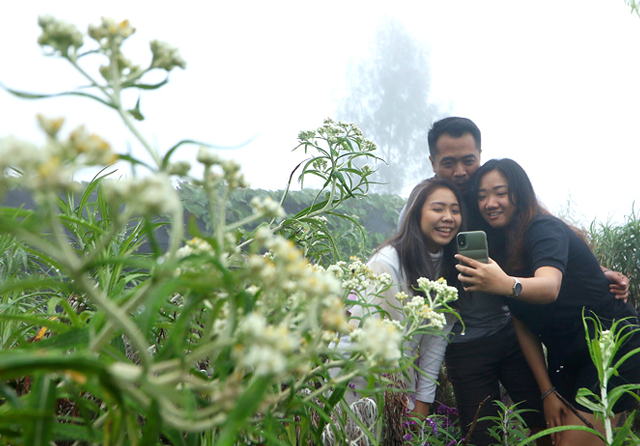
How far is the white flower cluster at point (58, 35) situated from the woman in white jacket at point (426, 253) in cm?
112

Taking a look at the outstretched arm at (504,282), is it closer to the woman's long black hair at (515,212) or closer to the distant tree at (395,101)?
the woman's long black hair at (515,212)

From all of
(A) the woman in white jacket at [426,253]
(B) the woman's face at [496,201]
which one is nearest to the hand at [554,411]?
(A) the woman in white jacket at [426,253]

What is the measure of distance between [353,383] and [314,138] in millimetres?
727

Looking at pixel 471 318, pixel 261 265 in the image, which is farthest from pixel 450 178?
pixel 261 265

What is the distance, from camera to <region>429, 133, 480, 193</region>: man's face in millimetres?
1592

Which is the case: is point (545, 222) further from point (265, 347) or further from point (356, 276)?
point (265, 347)

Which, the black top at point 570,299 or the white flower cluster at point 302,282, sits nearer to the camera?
the white flower cluster at point 302,282

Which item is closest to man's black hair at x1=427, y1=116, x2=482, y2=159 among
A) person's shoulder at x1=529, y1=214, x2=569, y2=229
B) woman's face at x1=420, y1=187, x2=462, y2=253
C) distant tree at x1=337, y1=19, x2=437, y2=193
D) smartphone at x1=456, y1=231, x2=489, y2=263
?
woman's face at x1=420, y1=187, x2=462, y2=253

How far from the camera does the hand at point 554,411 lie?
4.51ft

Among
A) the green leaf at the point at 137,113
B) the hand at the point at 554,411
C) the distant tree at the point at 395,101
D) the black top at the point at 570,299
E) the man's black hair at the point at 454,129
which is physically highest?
the distant tree at the point at 395,101

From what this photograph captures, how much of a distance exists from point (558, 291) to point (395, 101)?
586 inches

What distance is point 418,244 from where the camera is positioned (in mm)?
1419

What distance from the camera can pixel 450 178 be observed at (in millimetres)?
1620

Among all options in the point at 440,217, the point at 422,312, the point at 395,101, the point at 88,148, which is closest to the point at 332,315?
the point at 88,148
